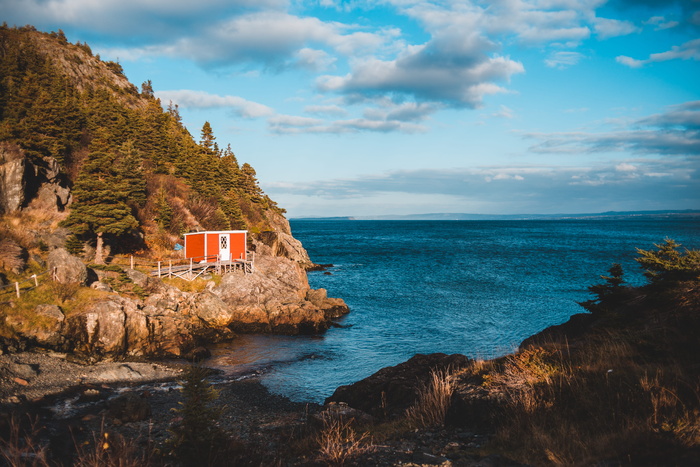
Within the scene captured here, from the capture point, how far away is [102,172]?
27.7 metres

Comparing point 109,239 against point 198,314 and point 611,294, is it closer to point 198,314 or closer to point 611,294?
point 198,314

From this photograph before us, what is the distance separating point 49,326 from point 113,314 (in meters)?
2.53

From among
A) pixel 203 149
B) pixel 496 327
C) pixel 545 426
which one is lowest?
pixel 496 327

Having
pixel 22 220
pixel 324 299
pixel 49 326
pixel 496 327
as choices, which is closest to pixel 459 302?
pixel 496 327

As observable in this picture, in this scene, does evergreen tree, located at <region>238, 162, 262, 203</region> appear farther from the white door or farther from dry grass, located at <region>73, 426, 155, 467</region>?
dry grass, located at <region>73, 426, 155, 467</region>

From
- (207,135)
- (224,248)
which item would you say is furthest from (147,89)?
(224,248)

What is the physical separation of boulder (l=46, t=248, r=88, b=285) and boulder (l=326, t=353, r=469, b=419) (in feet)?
53.5

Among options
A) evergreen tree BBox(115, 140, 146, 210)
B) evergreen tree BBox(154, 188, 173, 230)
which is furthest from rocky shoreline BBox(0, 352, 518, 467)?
evergreen tree BBox(154, 188, 173, 230)

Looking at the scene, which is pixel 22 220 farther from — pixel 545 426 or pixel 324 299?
pixel 545 426

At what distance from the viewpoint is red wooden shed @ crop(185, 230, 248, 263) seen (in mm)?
32656

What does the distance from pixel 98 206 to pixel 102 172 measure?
106 inches

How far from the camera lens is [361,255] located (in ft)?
235

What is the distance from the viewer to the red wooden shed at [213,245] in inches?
1286

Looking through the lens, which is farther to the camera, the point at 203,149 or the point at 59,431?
the point at 203,149
